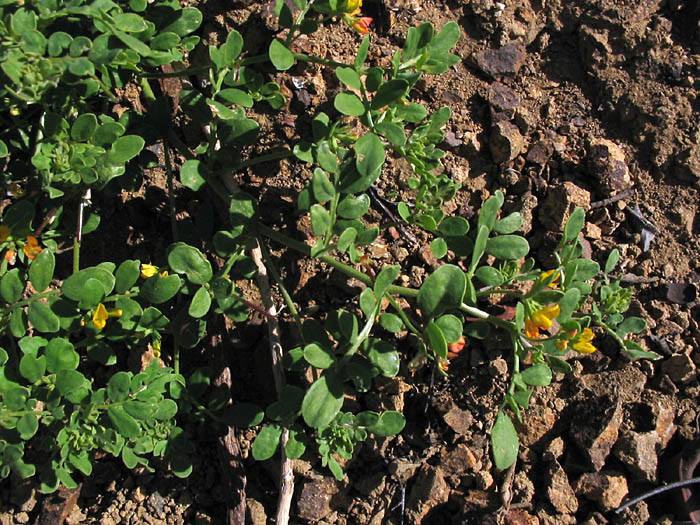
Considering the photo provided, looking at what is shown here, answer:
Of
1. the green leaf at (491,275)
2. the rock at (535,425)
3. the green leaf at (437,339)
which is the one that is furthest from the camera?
the rock at (535,425)

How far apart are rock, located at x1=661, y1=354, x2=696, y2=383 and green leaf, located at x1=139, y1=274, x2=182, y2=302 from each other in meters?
1.94

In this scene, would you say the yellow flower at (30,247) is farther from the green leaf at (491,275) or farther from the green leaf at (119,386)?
the green leaf at (491,275)

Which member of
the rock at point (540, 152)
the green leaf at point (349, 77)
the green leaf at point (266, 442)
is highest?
the green leaf at point (349, 77)

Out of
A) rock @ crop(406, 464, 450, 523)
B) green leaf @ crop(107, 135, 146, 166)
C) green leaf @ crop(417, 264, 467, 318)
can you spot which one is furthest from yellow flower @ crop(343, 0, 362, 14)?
rock @ crop(406, 464, 450, 523)

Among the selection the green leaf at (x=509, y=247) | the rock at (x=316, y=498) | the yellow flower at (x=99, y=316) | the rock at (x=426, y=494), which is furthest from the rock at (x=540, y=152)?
the yellow flower at (x=99, y=316)

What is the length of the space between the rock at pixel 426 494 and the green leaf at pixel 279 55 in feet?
5.17

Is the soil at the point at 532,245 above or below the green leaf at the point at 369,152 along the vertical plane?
below

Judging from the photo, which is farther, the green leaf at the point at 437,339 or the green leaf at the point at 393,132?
the green leaf at the point at 393,132

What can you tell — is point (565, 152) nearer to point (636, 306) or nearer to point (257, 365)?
point (636, 306)

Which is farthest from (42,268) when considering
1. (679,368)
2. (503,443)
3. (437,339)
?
(679,368)

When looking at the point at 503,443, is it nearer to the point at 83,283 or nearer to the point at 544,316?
the point at 544,316

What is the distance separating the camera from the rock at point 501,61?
3.12m

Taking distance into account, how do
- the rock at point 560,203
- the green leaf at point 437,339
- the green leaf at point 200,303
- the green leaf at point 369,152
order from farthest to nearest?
the rock at point 560,203 < the green leaf at point 200,303 < the green leaf at point 369,152 < the green leaf at point 437,339

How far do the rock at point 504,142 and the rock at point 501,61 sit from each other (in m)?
0.27
